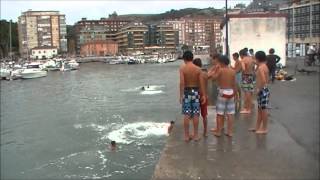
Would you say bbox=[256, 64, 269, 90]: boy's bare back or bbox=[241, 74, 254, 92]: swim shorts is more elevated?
bbox=[256, 64, 269, 90]: boy's bare back

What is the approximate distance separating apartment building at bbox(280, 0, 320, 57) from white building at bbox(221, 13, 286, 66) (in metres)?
20.9

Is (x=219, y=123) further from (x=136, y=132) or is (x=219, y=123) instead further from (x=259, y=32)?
(x=259, y=32)

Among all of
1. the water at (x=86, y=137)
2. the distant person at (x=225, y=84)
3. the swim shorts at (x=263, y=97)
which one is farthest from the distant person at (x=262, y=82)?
the water at (x=86, y=137)

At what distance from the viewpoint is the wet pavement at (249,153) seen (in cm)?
768

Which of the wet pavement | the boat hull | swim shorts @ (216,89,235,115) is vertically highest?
swim shorts @ (216,89,235,115)

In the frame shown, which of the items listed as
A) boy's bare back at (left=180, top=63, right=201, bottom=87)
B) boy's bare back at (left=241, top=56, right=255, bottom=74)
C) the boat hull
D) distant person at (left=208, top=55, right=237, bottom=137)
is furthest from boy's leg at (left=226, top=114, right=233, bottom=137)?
the boat hull

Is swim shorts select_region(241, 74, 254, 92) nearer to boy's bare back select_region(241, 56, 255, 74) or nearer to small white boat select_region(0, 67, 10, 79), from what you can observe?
boy's bare back select_region(241, 56, 255, 74)

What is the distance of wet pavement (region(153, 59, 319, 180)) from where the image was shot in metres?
7.68

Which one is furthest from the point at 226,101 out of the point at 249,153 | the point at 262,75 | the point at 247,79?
the point at 247,79

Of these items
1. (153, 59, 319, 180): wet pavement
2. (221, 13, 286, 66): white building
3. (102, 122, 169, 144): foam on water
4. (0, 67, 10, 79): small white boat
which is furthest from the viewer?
(0, 67, 10, 79): small white boat

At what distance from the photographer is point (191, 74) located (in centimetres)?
935

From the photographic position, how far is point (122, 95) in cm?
5288

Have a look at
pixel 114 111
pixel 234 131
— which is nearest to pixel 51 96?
pixel 114 111

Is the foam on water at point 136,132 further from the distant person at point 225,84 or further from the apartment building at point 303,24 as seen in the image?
the apartment building at point 303,24
